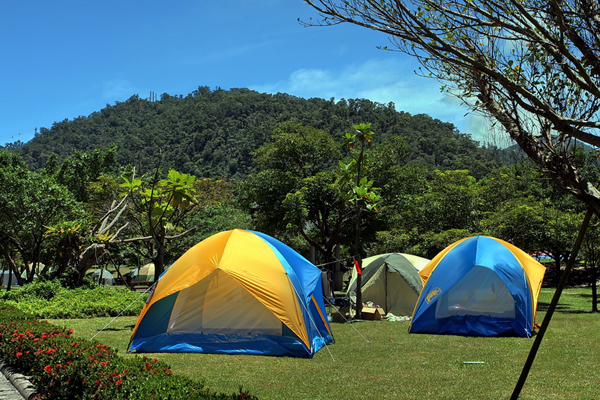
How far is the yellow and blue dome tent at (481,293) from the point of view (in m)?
10.7

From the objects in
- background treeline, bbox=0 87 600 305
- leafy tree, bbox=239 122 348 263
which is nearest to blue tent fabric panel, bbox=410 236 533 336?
background treeline, bbox=0 87 600 305

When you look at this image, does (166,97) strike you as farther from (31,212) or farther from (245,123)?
(31,212)

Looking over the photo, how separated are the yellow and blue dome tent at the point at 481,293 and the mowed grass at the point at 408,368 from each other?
1.72ft

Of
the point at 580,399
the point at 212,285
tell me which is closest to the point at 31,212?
the point at 212,285

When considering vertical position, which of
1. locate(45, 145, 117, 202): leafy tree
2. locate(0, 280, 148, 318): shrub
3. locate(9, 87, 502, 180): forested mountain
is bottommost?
locate(0, 280, 148, 318): shrub

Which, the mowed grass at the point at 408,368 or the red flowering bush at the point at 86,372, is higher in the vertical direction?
the red flowering bush at the point at 86,372

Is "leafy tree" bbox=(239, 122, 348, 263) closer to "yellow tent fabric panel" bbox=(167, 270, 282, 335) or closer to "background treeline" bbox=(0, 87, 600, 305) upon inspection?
"background treeline" bbox=(0, 87, 600, 305)

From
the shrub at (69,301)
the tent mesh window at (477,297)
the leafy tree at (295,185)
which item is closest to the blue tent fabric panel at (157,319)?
the shrub at (69,301)

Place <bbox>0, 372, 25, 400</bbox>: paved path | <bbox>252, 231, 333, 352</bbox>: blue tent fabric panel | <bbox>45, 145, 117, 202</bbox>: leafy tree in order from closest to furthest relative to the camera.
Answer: <bbox>0, 372, 25, 400</bbox>: paved path → <bbox>252, 231, 333, 352</bbox>: blue tent fabric panel → <bbox>45, 145, 117, 202</bbox>: leafy tree

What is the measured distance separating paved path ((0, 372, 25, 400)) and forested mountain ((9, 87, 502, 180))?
33.0 metres

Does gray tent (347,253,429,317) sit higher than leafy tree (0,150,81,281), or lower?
lower

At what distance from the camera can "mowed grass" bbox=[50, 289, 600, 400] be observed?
6.07m

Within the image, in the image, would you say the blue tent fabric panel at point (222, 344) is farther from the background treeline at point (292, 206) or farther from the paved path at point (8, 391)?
the background treeline at point (292, 206)

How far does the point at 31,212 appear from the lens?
882 inches
